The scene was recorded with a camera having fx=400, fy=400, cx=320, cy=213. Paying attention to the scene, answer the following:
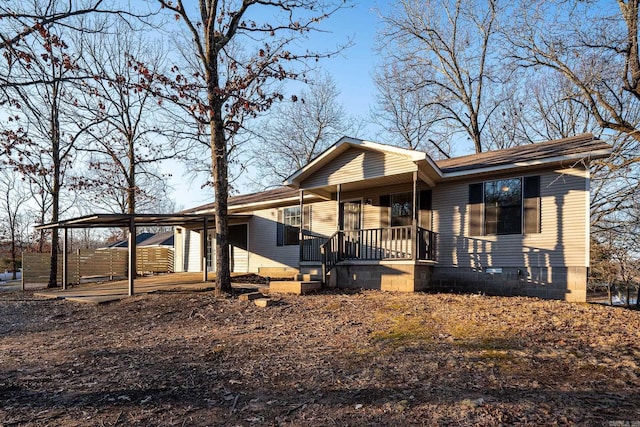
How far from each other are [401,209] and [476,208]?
219cm

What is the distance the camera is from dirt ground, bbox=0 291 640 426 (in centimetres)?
360

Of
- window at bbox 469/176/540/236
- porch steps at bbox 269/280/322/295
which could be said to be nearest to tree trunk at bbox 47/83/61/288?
porch steps at bbox 269/280/322/295

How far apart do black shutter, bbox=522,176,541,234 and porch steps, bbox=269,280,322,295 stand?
5.48m

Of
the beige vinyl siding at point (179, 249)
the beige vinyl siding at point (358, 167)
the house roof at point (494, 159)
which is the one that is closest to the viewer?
the house roof at point (494, 159)

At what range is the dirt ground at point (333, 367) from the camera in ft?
11.8

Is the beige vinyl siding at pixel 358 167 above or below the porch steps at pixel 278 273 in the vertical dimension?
above

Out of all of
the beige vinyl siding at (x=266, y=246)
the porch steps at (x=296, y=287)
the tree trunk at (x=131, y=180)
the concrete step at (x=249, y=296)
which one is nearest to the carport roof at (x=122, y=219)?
the beige vinyl siding at (x=266, y=246)

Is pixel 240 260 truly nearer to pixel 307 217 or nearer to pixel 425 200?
pixel 307 217

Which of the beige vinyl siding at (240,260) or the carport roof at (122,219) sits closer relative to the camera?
the carport roof at (122,219)

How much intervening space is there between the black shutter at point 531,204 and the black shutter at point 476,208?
105 centimetres

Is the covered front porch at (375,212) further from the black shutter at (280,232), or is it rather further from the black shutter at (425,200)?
the black shutter at (280,232)

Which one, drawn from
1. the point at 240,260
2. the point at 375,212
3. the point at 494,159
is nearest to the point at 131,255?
the point at 240,260

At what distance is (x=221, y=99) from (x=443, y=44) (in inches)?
699

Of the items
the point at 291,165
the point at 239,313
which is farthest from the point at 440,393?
the point at 291,165
